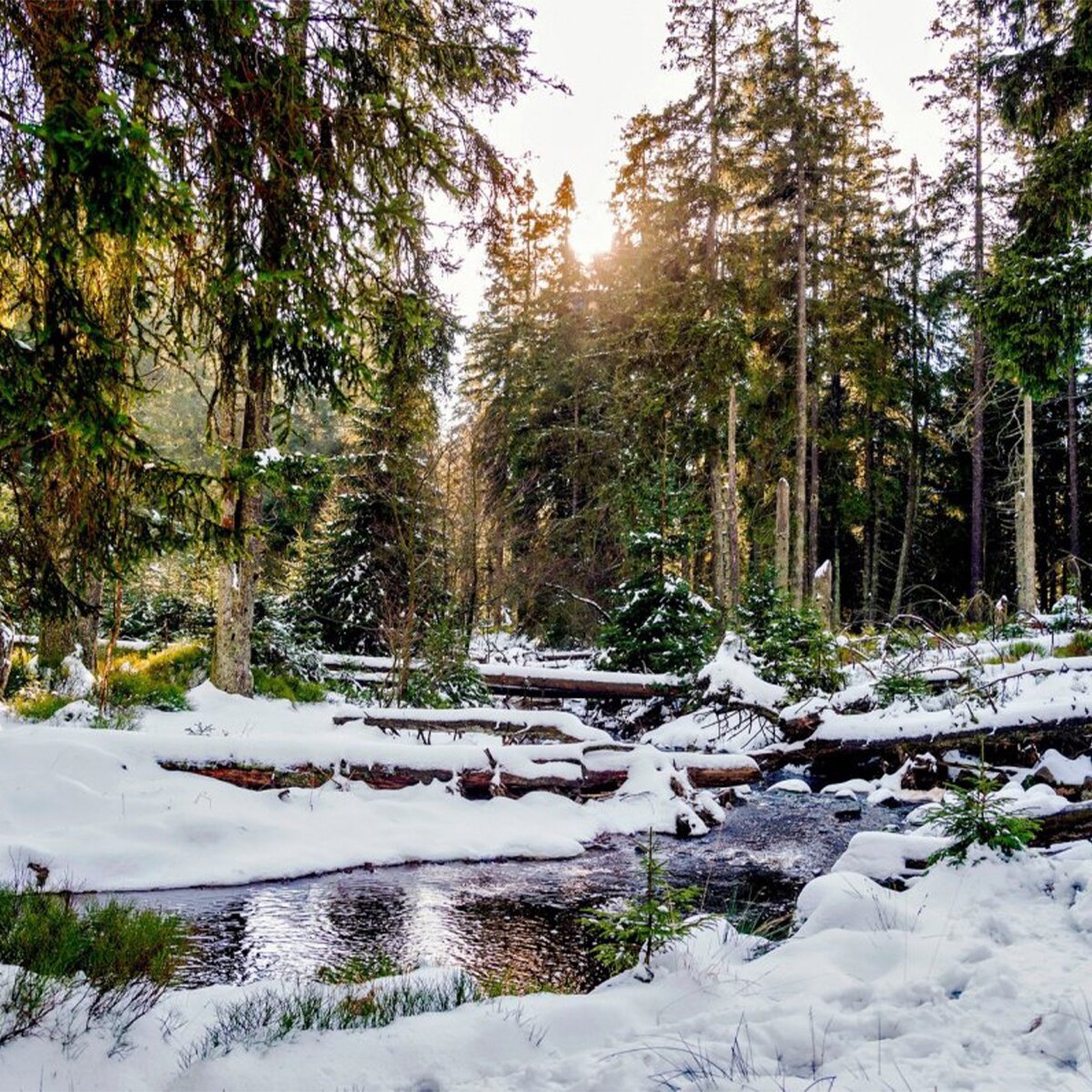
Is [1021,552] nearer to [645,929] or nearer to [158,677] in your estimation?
[645,929]

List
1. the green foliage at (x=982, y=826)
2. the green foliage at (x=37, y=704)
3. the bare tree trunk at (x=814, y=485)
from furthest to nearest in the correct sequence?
the bare tree trunk at (x=814, y=485) → the green foliage at (x=37, y=704) → the green foliage at (x=982, y=826)

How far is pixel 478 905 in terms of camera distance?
5.80m

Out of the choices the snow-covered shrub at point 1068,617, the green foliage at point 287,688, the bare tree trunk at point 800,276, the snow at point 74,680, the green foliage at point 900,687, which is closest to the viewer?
the snow at point 74,680

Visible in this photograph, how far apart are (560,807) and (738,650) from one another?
5.66 meters

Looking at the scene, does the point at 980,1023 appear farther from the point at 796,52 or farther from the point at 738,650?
the point at 796,52

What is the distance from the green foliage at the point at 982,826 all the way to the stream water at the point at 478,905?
4.78ft

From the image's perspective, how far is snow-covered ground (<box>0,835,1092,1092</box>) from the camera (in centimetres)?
252

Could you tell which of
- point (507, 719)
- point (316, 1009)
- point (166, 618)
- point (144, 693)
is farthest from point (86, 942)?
point (166, 618)

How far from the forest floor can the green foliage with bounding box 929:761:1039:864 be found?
0.10 meters

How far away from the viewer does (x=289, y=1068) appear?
2.65 m

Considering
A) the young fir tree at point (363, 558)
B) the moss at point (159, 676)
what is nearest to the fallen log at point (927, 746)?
the moss at point (159, 676)

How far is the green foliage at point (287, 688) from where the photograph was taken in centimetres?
1166

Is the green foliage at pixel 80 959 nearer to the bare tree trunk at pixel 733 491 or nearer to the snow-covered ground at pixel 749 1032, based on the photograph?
the snow-covered ground at pixel 749 1032

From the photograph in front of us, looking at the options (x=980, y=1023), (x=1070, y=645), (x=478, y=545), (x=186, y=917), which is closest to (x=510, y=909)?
(x=186, y=917)
